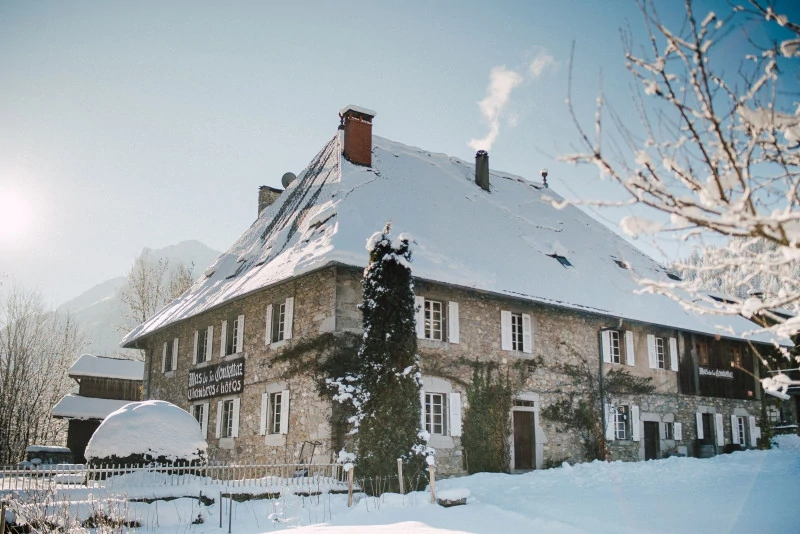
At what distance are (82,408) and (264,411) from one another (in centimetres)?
1191

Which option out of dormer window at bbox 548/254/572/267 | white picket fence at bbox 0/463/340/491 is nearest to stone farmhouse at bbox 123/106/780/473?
dormer window at bbox 548/254/572/267

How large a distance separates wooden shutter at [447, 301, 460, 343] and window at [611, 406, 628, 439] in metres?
5.88

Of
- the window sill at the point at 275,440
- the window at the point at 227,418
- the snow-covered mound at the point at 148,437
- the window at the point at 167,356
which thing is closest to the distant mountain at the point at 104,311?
the window at the point at 167,356

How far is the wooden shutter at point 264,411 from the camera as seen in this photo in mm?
16000

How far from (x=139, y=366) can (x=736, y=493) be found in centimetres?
2257

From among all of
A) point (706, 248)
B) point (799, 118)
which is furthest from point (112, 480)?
point (799, 118)

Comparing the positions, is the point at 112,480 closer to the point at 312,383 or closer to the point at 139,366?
the point at 312,383

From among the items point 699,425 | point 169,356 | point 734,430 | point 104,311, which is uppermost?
point 104,311

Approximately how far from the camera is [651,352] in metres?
20.4

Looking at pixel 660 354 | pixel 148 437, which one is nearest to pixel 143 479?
pixel 148 437

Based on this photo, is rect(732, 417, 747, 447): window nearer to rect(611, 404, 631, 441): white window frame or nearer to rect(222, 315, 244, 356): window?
rect(611, 404, 631, 441): white window frame

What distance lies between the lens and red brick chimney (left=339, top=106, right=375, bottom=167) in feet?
61.0

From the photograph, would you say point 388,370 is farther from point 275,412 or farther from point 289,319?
point 275,412

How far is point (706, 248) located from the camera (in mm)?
4527
